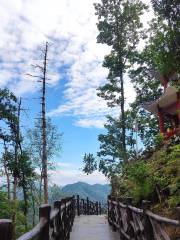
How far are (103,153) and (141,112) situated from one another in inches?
196

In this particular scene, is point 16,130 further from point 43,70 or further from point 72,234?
point 72,234

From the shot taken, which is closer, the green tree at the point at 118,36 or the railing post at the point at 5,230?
the railing post at the point at 5,230

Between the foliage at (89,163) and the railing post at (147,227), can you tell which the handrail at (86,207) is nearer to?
the foliage at (89,163)

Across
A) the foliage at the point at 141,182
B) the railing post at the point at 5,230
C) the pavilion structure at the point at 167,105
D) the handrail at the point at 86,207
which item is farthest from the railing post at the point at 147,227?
the handrail at the point at 86,207

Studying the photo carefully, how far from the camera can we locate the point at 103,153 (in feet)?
107

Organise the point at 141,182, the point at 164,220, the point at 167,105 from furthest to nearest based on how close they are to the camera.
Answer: the point at 167,105 → the point at 141,182 → the point at 164,220

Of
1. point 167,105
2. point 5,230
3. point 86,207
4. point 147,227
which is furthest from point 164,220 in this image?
point 86,207

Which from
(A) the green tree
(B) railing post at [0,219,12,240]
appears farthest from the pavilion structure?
(B) railing post at [0,219,12,240]

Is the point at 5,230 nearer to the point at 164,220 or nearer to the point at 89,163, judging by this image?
the point at 164,220

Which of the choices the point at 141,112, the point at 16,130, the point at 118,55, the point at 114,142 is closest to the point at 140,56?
the point at 118,55

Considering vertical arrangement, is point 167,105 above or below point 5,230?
above

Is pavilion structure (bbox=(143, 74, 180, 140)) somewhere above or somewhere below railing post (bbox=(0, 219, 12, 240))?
above

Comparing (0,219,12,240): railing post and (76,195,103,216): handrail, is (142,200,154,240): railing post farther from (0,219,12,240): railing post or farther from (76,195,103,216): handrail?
(76,195,103,216): handrail

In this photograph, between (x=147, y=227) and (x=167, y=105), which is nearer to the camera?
(x=147, y=227)
